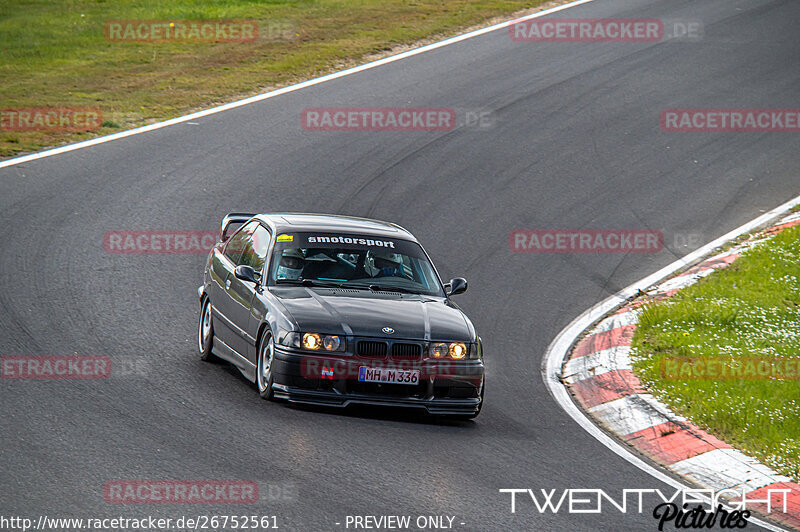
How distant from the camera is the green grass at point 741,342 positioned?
868cm

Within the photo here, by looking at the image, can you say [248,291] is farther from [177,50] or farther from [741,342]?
[177,50]

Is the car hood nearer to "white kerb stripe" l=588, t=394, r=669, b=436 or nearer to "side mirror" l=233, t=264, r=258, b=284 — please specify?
"side mirror" l=233, t=264, r=258, b=284

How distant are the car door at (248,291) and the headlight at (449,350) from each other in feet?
5.03

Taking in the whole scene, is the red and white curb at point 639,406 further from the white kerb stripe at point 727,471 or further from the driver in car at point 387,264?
the driver in car at point 387,264

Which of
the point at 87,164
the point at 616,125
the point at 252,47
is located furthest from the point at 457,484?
the point at 252,47

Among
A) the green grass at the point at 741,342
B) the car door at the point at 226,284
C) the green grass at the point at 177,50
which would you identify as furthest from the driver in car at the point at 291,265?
the green grass at the point at 177,50

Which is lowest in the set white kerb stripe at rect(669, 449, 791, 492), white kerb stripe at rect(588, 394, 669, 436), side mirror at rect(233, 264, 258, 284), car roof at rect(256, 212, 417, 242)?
white kerb stripe at rect(588, 394, 669, 436)

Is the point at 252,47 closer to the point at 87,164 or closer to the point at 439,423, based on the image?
the point at 87,164

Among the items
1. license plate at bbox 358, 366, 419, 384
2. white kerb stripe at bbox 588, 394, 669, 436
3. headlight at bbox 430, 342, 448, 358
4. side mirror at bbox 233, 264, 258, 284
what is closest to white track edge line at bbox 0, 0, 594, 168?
side mirror at bbox 233, 264, 258, 284

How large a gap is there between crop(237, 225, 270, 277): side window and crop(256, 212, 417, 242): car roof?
115mm

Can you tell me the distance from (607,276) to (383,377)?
6034mm

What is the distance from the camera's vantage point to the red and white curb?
7824 millimetres

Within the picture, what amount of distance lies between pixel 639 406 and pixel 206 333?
4.06 metres

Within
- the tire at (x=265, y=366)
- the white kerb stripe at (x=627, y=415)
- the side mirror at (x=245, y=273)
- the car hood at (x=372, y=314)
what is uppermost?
the side mirror at (x=245, y=273)
